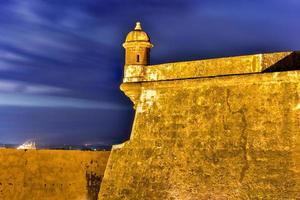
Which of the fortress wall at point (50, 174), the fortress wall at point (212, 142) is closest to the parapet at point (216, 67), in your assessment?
the fortress wall at point (212, 142)

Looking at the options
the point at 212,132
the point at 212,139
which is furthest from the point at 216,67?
the point at 212,139

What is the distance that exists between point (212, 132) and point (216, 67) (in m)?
1.60

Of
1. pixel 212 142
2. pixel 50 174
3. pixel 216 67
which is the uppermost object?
pixel 216 67

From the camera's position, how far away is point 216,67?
1307 cm

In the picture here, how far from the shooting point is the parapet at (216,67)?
483 inches

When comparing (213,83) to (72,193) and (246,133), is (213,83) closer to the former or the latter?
(246,133)

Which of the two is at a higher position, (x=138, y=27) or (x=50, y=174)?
(x=138, y=27)

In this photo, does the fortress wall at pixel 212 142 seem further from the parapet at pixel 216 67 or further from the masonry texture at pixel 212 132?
the parapet at pixel 216 67

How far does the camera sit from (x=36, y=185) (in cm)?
1669

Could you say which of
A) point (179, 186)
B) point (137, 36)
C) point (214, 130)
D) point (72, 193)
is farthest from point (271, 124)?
point (72, 193)

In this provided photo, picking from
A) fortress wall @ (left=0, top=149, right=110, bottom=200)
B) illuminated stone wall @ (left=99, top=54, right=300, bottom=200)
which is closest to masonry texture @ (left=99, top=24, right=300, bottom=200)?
illuminated stone wall @ (left=99, top=54, right=300, bottom=200)

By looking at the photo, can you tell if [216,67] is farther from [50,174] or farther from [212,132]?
[50,174]

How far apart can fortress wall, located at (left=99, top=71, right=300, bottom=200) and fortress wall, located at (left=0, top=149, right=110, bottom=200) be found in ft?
10.8

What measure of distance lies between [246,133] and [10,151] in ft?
25.7
